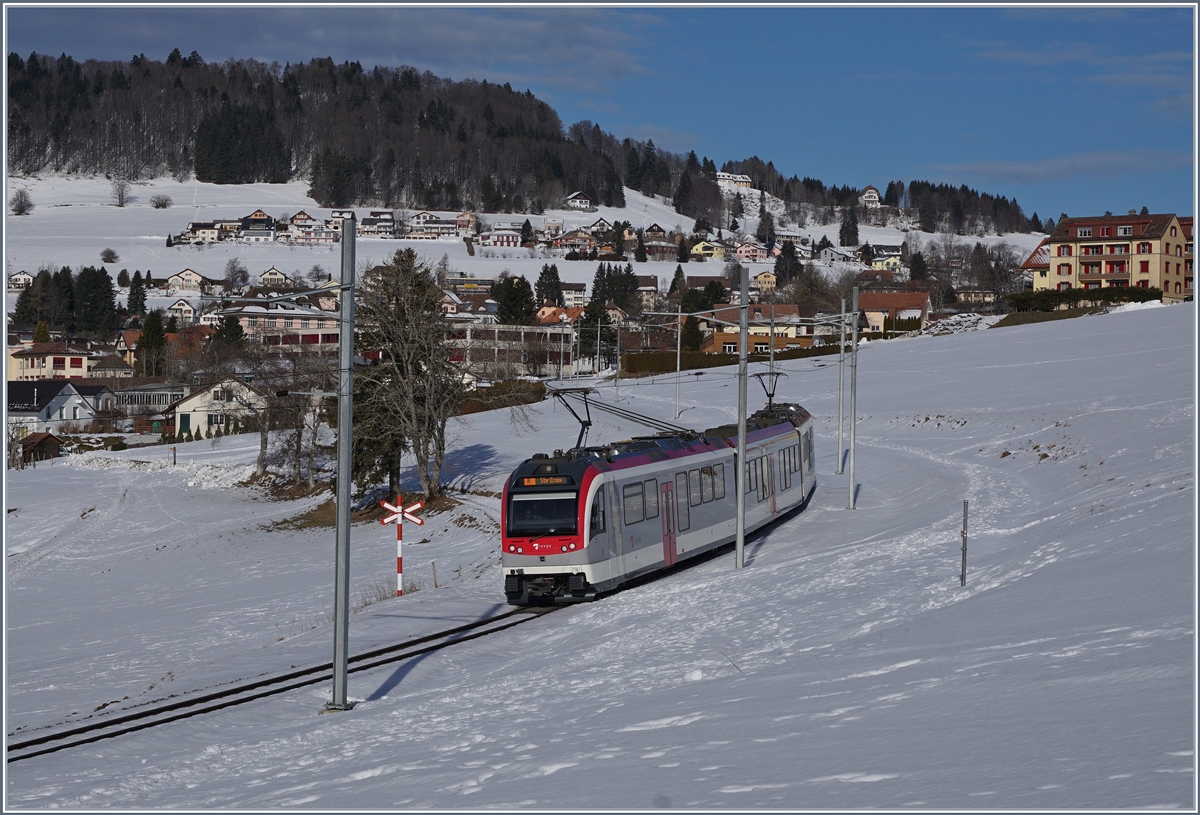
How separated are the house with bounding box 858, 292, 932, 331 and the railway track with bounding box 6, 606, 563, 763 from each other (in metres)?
127

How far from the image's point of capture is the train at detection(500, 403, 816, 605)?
22.8 metres

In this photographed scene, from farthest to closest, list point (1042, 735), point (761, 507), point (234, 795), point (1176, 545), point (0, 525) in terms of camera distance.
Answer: point (761, 507) < point (0, 525) < point (1176, 545) < point (234, 795) < point (1042, 735)

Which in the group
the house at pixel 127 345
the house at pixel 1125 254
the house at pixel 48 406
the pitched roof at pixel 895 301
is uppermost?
the house at pixel 1125 254

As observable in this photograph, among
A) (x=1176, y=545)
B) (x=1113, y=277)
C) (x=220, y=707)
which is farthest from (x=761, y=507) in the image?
(x=1113, y=277)

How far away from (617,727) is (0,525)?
14.7 meters

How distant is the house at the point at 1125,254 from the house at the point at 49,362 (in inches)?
4299

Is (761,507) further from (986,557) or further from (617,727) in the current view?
(617,727)

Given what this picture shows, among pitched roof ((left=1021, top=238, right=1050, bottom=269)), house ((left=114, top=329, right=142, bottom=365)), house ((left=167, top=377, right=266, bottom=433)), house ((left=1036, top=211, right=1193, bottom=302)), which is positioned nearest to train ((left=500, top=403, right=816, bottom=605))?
house ((left=167, top=377, right=266, bottom=433))

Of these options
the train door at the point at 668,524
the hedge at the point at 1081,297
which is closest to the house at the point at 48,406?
the hedge at the point at 1081,297

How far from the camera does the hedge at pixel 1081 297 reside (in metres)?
96.0

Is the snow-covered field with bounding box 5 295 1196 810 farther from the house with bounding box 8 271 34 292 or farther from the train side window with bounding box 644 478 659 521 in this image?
the house with bounding box 8 271 34 292

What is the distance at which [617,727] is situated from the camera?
13.3 m

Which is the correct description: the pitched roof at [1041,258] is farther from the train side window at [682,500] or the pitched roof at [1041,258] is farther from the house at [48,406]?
the train side window at [682,500]

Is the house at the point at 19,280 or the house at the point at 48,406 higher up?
the house at the point at 19,280
